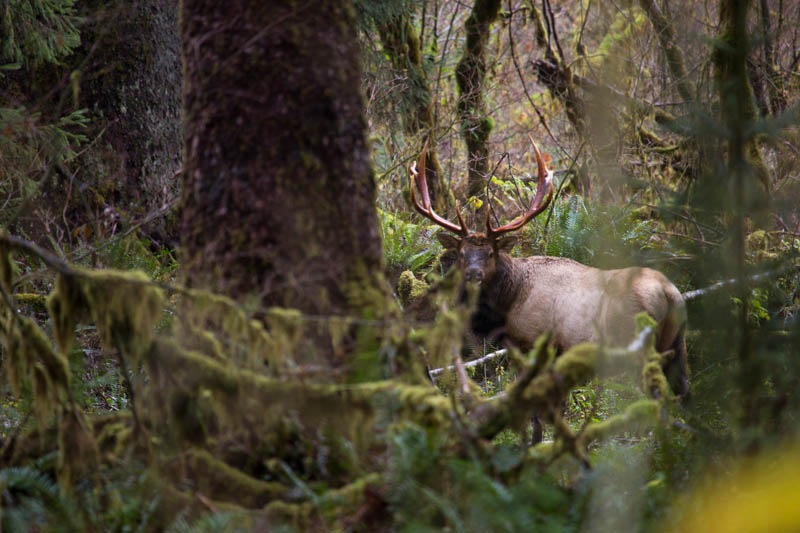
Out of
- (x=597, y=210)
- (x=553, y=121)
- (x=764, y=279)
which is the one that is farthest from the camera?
(x=553, y=121)

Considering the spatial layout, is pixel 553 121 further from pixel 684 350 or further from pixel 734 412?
pixel 734 412

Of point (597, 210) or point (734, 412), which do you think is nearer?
point (734, 412)

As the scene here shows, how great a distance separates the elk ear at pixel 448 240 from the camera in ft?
22.8

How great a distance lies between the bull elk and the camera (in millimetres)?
5953

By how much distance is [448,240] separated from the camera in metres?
7.03

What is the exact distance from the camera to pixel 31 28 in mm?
6262

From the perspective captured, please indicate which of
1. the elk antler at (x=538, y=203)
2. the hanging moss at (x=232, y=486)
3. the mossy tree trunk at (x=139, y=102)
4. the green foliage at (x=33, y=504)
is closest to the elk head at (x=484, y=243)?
the elk antler at (x=538, y=203)

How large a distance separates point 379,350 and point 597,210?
7.00m

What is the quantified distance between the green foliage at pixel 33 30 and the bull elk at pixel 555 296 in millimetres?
3746

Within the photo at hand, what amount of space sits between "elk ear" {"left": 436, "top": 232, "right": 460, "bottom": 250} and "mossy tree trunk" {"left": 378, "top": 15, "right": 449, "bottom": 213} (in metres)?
3.36

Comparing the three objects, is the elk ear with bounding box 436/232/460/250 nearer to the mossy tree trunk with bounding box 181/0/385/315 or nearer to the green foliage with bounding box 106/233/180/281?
the green foliage with bounding box 106/233/180/281

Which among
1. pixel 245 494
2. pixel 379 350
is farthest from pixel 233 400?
pixel 379 350

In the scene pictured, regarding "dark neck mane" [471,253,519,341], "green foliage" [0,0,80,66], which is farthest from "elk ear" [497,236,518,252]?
"green foliage" [0,0,80,66]

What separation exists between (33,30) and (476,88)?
684 cm
